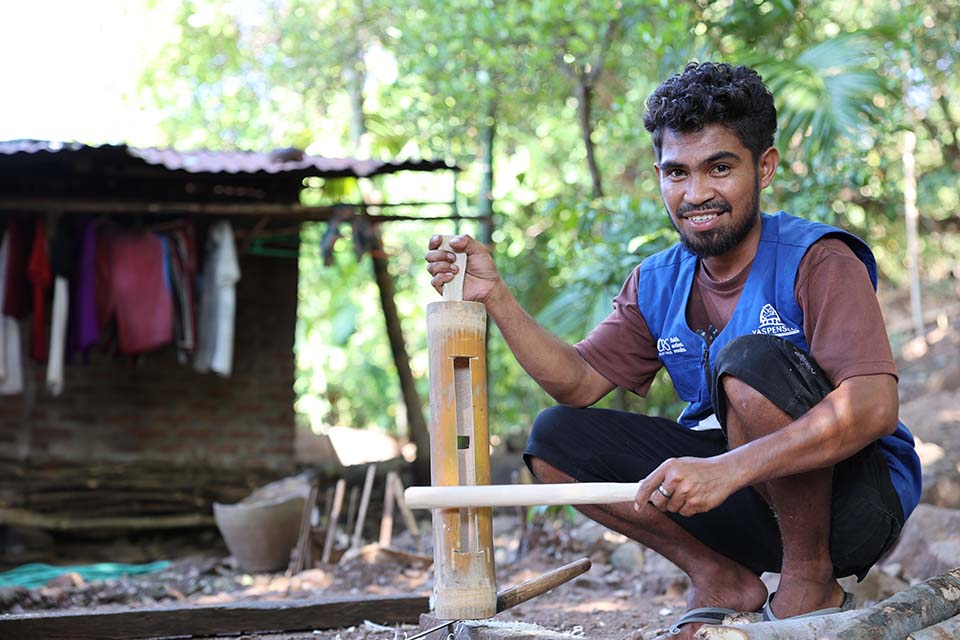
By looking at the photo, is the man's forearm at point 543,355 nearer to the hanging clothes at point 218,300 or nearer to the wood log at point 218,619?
the wood log at point 218,619

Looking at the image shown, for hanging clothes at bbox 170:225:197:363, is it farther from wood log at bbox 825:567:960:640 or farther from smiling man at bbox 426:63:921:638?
wood log at bbox 825:567:960:640

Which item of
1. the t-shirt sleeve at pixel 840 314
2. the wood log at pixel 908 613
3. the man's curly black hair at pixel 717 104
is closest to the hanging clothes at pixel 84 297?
the man's curly black hair at pixel 717 104

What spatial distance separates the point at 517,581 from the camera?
16.5 ft

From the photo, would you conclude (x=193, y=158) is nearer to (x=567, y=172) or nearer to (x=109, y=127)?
(x=567, y=172)

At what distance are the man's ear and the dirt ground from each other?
1221mm

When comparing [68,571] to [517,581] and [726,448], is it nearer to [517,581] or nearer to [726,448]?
[517,581]

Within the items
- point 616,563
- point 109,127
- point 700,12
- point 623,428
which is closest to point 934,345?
point 700,12

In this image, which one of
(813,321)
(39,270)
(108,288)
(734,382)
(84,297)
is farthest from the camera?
(108,288)

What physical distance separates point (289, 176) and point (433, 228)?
19.7ft

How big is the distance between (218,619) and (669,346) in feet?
5.62

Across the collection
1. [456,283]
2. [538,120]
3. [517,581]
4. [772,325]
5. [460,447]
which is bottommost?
[517,581]

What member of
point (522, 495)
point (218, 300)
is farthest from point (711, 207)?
point (218, 300)

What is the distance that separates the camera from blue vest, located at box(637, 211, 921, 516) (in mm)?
2496

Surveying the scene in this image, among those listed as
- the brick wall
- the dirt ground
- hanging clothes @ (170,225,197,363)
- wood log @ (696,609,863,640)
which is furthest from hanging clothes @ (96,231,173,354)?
wood log @ (696,609,863,640)
